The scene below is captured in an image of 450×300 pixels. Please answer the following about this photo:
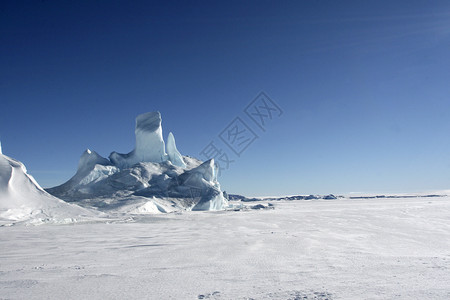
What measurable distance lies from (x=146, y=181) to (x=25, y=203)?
616 inches

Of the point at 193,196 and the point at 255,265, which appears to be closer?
the point at 255,265

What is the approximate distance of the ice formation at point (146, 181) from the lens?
976 inches

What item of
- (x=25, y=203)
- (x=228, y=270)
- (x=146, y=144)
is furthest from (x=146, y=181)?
(x=228, y=270)

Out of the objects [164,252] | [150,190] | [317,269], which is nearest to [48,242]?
[164,252]

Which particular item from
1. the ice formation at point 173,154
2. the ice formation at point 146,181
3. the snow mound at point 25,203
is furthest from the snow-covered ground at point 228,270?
the ice formation at point 173,154

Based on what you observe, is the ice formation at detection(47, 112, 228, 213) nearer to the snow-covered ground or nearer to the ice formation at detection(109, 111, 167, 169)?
the ice formation at detection(109, 111, 167, 169)

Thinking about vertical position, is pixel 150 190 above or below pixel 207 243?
above

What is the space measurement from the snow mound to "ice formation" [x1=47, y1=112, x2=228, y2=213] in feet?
19.0

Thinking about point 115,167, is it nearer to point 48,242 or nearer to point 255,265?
point 48,242

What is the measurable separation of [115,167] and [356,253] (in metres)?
31.8

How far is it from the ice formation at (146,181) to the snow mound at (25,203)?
5803mm

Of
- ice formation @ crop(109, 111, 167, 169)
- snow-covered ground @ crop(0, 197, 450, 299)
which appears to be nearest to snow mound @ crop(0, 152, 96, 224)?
snow-covered ground @ crop(0, 197, 450, 299)

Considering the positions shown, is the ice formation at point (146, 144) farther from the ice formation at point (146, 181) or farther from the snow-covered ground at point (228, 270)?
the snow-covered ground at point (228, 270)

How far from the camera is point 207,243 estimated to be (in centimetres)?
684
